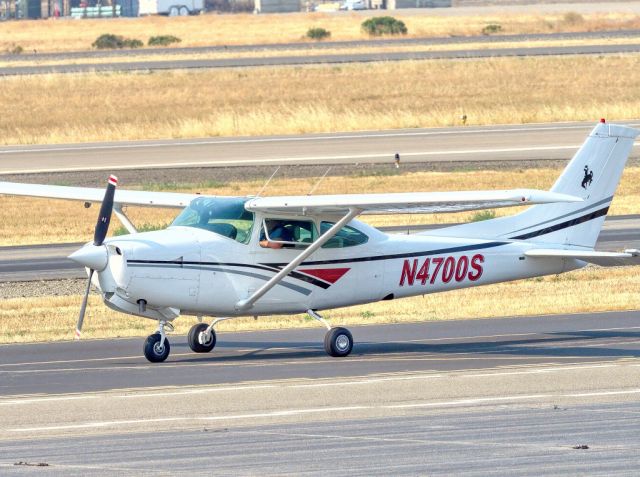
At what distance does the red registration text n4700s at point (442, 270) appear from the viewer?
1709cm

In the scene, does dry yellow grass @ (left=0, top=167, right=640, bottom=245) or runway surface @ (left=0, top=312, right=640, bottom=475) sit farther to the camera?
dry yellow grass @ (left=0, top=167, right=640, bottom=245)

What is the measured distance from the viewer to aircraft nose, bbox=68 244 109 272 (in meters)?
14.8

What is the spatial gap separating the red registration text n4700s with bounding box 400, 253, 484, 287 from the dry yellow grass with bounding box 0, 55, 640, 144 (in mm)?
34334

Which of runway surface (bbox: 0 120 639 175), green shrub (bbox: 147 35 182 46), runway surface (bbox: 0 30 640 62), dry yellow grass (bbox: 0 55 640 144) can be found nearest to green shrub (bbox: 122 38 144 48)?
green shrub (bbox: 147 35 182 46)

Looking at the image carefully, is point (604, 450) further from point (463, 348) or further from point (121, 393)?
point (463, 348)

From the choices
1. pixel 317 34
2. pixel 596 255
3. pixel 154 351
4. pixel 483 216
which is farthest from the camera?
pixel 317 34

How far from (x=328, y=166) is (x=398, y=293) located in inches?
972

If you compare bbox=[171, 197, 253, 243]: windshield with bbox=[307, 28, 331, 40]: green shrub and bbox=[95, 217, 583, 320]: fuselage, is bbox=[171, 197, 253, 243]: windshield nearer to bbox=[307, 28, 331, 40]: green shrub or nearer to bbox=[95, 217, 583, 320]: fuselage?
bbox=[95, 217, 583, 320]: fuselage

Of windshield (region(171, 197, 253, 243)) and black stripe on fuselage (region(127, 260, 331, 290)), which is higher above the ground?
windshield (region(171, 197, 253, 243))

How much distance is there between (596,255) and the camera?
17.0 metres

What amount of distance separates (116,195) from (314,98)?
40.9 metres

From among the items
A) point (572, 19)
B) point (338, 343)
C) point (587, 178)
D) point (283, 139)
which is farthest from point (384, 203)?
point (572, 19)

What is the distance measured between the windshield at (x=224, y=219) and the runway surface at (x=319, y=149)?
26.4 metres

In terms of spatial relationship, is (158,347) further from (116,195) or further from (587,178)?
(587,178)
